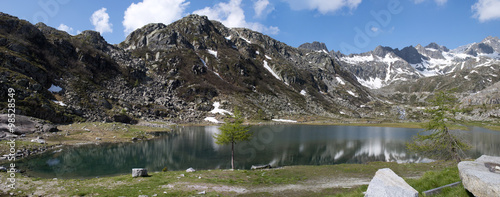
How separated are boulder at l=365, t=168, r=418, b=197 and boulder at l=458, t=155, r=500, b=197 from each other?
2514 millimetres

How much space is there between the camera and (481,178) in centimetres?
791

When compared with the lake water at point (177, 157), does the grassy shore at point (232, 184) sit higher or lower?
higher

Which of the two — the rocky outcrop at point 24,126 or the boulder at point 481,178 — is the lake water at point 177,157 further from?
the boulder at point 481,178

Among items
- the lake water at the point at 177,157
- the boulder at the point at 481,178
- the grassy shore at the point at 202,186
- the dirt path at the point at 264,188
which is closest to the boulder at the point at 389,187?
the boulder at the point at 481,178

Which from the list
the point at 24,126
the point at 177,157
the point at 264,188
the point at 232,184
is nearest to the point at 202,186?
the point at 232,184

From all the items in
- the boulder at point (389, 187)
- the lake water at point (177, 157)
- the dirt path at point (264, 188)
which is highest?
the boulder at point (389, 187)

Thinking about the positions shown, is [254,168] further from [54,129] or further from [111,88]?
[111,88]

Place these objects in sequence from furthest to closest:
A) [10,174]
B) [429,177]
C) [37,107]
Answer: [37,107], [10,174], [429,177]

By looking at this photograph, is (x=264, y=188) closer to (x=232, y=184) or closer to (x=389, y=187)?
(x=232, y=184)

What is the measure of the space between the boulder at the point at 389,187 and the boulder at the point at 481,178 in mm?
2514

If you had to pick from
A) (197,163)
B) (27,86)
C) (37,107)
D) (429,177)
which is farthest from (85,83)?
(429,177)

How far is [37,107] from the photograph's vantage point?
84.1 meters

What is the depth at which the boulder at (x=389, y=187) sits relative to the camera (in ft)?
23.7

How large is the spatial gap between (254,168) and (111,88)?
15155 cm
